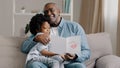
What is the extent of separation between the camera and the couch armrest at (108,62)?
2291 mm

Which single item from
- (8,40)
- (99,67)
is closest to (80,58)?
(99,67)

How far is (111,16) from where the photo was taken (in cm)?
327

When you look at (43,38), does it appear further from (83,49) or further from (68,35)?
(83,49)

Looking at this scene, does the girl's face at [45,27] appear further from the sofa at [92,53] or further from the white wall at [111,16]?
the white wall at [111,16]

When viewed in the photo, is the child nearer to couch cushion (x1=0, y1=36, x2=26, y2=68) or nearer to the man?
the man

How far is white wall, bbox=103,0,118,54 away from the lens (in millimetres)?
3240

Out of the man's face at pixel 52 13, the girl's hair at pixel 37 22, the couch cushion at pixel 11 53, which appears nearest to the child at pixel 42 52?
the girl's hair at pixel 37 22

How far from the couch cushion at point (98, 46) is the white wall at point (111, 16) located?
2.14 ft

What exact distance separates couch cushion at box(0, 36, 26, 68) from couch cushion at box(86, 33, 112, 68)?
63 centimetres

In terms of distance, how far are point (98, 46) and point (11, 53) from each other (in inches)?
32.6

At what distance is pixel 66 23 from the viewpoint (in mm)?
2447

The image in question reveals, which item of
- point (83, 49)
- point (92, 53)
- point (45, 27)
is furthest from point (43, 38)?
point (92, 53)

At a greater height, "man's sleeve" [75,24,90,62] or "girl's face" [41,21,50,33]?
"girl's face" [41,21,50,33]

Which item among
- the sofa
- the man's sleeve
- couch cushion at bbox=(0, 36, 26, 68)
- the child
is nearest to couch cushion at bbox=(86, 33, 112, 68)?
the sofa
